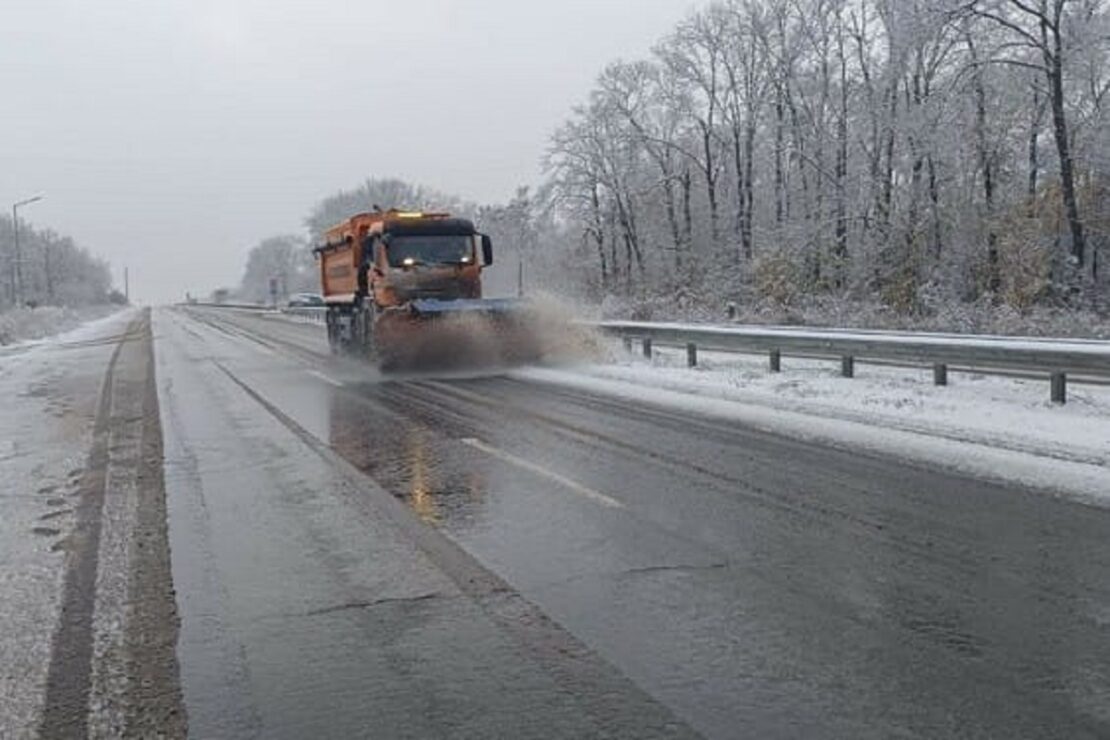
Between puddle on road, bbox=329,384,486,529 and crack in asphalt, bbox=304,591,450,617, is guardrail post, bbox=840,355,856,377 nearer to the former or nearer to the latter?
puddle on road, bbox=329,384,486,529

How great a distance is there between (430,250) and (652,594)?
1789 cm

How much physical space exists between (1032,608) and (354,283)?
2183 cm

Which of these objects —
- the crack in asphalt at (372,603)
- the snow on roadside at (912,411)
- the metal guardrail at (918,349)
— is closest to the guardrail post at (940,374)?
the metal guardrail at (918,349)

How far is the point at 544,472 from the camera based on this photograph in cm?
970

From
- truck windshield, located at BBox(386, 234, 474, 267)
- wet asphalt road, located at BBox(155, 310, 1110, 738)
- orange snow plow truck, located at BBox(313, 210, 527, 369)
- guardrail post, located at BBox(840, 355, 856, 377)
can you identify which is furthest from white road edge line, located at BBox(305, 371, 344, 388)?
guardrail post, located at BBox(840, 355, 856, 377)

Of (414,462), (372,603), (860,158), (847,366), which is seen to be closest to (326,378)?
(847,366)

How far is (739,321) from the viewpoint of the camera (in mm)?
39125

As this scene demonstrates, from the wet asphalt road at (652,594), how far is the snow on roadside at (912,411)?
0.79 m

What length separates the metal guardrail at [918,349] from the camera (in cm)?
1314

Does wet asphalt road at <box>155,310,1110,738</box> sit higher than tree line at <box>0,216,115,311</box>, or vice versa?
tree line at <box>0,216,115,311</box>

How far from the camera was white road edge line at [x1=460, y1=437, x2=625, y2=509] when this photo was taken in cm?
833

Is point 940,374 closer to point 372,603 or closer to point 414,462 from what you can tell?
point 414,462

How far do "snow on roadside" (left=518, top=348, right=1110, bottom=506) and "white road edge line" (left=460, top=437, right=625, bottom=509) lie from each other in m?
3.34

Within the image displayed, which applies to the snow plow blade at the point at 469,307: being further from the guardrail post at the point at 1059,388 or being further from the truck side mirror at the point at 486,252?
the guardrail post at the point at 1059,388
